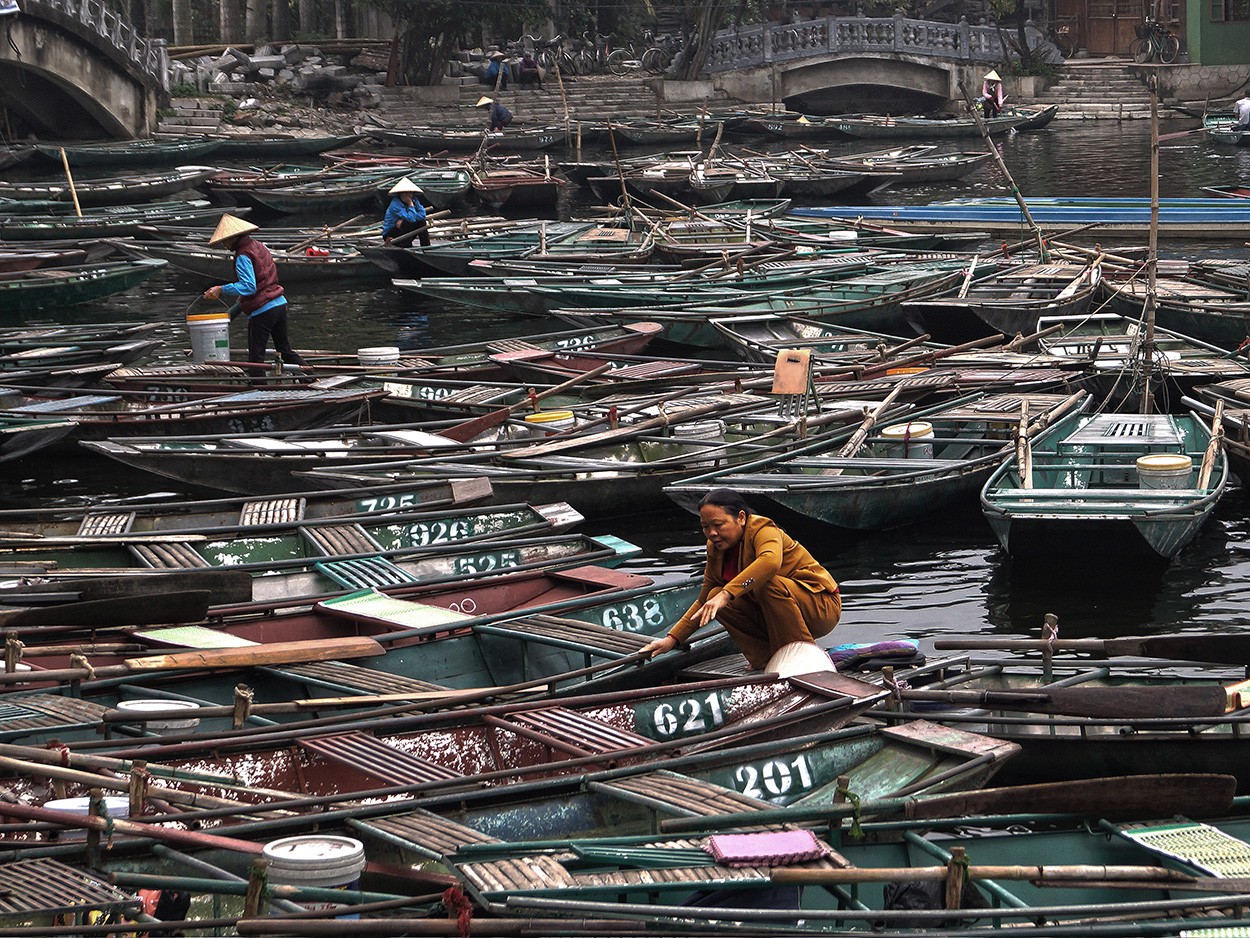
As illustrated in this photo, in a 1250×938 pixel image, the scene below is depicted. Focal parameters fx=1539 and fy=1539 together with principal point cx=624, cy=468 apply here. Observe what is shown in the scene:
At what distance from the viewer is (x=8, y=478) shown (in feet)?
46.6

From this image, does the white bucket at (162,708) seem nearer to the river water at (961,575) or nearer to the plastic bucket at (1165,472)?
the river water at (961,575)

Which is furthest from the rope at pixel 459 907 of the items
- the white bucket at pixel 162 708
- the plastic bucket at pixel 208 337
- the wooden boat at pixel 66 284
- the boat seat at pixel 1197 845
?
the wooden boat at pixel 66 284

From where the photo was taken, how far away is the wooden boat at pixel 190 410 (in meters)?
13.3

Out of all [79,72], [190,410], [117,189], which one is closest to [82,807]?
[190,410]

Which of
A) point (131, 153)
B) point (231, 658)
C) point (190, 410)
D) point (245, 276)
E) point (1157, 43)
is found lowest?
point (231, 658)

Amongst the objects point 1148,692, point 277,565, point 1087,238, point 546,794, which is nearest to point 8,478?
point 277,565

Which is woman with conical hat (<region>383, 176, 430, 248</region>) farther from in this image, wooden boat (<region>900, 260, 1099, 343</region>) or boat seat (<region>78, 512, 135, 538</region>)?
boat seat (<region>78, 512, 135, 538</region>)

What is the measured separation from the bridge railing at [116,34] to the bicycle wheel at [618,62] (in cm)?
1541

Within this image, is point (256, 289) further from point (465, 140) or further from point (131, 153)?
point (465, 140)

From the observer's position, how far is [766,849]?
18.6 ft

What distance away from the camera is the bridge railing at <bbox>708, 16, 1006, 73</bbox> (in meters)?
46.9

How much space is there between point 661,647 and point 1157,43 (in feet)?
142

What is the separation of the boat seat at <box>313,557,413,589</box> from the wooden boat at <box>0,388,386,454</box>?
166 inches

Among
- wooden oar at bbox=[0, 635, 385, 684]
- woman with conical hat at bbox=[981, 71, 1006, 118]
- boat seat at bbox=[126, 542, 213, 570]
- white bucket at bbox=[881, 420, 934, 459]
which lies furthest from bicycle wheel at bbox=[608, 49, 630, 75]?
wooden oar at bbox=[0, 635, 385, 684]
